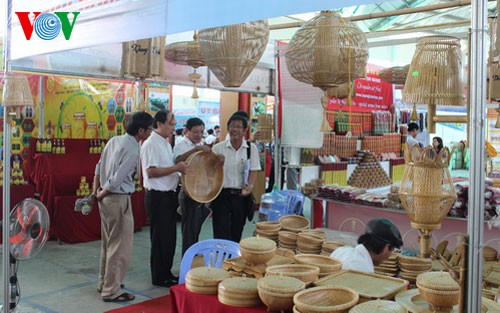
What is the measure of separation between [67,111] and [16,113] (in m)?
4.79

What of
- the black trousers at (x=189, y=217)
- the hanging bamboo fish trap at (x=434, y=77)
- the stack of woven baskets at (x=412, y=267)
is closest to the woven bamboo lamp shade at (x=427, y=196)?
the hanging bamboo fish trap at (x=434, y=77)

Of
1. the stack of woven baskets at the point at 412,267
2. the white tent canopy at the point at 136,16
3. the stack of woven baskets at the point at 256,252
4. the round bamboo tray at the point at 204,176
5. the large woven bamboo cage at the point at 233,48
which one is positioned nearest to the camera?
the white tent canopy at the point at 136,16

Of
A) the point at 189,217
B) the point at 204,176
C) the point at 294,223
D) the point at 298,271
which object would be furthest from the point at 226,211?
the point at 298,271

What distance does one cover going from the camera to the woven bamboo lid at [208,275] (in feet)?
7.39

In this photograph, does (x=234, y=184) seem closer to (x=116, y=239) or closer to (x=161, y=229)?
(x=161, y=229)

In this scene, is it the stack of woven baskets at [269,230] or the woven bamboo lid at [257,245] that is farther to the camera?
the stack of woven baskets at [269,230]

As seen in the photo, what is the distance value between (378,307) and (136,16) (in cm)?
164

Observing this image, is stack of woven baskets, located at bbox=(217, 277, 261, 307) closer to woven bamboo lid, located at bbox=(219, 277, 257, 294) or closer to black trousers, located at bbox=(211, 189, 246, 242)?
woven bamboo lid, located at bbox=(219, 277, 257, 294)

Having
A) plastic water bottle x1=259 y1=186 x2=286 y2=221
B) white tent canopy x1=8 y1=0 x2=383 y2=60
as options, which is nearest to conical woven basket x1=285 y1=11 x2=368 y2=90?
white tent canopy x1=8 y1=0 x2=383 y2=60

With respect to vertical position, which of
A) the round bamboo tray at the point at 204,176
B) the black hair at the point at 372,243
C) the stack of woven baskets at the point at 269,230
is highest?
the round bamboo tray at the point at 204,176

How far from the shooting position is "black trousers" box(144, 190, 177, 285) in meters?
4.44

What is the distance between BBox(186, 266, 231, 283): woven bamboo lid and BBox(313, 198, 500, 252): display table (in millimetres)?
2806

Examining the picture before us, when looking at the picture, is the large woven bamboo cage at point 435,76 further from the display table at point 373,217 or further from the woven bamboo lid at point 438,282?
the display table at point 373,217

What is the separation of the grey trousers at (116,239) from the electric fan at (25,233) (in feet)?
3.39
